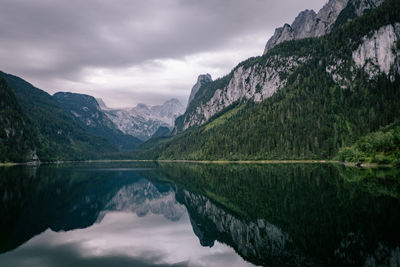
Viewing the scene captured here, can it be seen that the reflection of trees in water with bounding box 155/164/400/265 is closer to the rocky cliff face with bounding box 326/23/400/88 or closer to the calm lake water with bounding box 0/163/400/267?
the calm lake water with bounding box 0/163/400/267

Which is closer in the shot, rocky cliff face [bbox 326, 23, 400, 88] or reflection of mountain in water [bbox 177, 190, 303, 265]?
reflection of mountain in water [bbox 177, 190, 303, 265]

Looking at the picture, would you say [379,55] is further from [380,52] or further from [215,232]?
[215,232]

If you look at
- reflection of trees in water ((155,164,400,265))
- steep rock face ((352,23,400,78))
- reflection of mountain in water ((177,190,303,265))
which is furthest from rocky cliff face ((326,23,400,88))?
reflection of mountain in water ((177,190,303,265))

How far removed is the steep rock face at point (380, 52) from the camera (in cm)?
17612

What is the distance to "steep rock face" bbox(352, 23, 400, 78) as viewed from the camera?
176 meters

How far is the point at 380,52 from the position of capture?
7279 inches

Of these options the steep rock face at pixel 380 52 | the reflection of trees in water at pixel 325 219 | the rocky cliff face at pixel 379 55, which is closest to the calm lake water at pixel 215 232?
the reflection of trees in water at pixel 325 219

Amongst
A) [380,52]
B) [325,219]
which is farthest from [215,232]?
Result: [380,52]

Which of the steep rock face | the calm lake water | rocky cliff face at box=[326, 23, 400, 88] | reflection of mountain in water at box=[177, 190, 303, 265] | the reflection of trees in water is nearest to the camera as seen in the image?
the calm lake water

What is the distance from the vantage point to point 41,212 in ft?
105

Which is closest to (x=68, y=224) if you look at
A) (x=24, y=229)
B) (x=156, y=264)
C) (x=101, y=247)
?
(x=24, y=229)

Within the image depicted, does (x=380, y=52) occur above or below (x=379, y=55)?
above

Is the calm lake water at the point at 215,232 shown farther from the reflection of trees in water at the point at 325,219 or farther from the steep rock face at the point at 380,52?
the steep rock face at the point at 380,52

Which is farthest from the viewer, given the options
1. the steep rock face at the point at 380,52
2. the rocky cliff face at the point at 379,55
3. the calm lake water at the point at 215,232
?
the steep rock face at the point at 380,52
